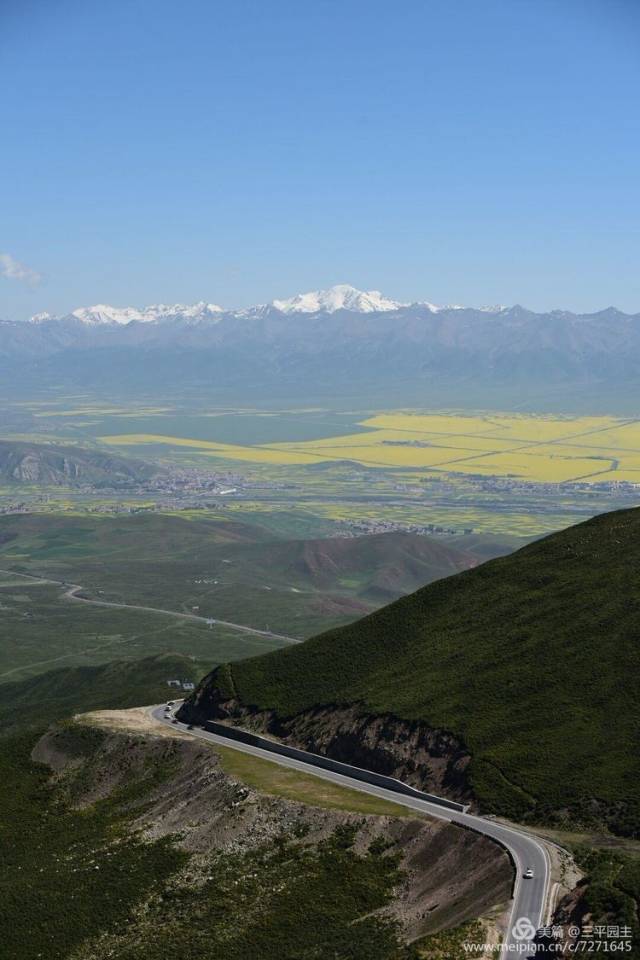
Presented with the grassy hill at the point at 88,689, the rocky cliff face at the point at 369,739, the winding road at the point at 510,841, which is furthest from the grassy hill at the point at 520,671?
the grassy hill at the point at 88,689

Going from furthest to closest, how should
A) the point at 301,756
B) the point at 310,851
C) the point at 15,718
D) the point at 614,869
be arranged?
the point at 15,718
the point at 301,756
the point at 310,851
the point at 614,869

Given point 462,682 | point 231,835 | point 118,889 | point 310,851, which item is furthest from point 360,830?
point 462,682

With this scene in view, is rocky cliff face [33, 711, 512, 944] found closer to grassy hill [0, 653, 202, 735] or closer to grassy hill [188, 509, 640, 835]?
grassy hill [188, 509, 640, 835]

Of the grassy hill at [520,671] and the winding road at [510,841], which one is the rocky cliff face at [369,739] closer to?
the grassy hill at [520,671]

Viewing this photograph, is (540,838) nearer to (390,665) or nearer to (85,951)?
(85,951)

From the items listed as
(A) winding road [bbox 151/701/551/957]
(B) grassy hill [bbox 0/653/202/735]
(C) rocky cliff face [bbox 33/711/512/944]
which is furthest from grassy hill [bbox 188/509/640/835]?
(B) grassy hill [bbox 0/653/202/735]
